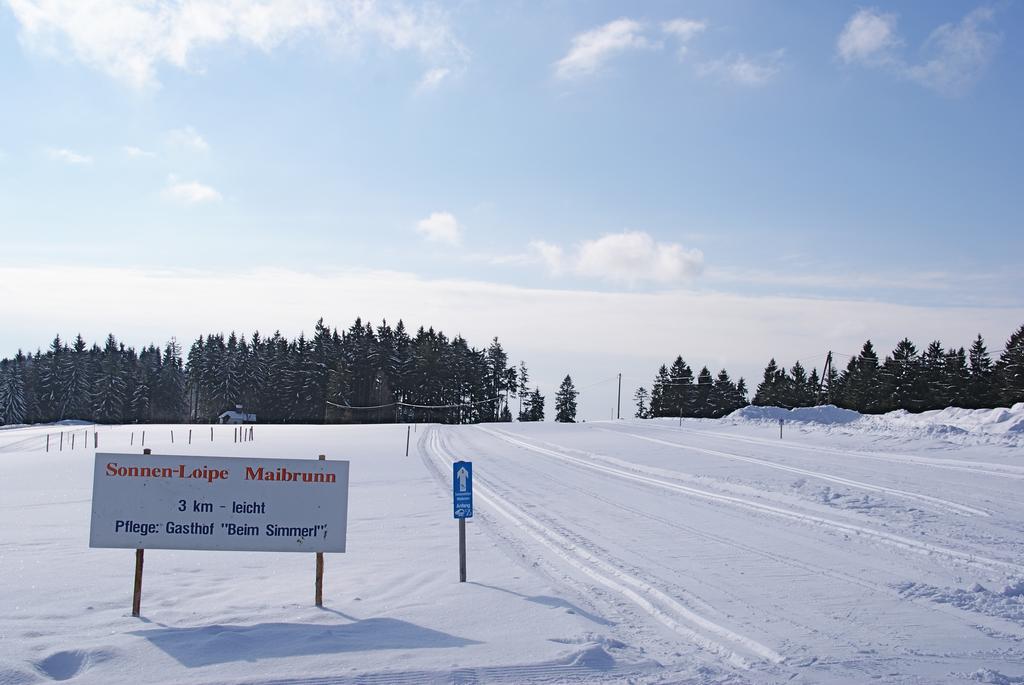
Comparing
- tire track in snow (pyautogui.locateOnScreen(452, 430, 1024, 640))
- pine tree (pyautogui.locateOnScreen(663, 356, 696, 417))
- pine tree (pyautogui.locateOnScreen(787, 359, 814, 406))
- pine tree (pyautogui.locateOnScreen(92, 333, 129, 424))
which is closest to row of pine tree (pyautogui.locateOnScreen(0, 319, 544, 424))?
pine tree (pyautogui.locateOnScreen(92, 333, 129, 424))

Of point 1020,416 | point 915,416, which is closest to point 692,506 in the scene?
point 1020,416

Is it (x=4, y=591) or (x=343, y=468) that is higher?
(x=343, y=468)

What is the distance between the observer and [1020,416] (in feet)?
118

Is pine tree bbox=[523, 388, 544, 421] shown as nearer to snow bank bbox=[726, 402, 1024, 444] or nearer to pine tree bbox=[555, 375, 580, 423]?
pine tree bbox=[555, 375, 580, 423]

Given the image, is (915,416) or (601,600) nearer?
(601,600)

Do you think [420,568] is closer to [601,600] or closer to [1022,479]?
[601,600]

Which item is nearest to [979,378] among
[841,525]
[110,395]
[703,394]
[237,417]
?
[703,394]

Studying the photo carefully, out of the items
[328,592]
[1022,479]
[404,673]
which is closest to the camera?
[404,673]

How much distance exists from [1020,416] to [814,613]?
34.3 m

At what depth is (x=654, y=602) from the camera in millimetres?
8523

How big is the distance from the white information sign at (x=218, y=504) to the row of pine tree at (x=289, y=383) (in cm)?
9958

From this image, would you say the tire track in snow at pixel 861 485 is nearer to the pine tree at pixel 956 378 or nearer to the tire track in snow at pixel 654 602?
the tire track in snow at pixel 654 602

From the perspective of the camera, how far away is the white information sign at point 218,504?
7887 mm

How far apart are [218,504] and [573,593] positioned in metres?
4.03
